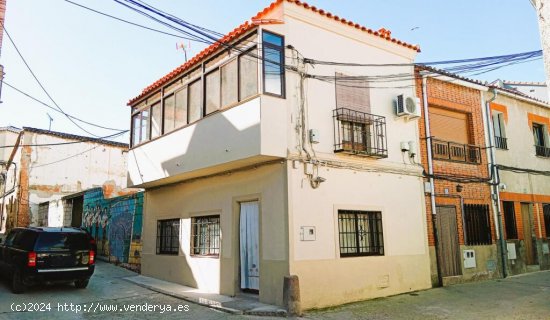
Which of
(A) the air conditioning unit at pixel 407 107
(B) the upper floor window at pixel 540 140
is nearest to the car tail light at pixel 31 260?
(A) the air conditioning unit at pixel 407 107

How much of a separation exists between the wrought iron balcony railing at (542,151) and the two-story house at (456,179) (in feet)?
12.0

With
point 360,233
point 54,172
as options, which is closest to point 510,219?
point 360,233

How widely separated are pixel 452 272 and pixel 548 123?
29.0ft

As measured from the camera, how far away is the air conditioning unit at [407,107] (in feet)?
35.3

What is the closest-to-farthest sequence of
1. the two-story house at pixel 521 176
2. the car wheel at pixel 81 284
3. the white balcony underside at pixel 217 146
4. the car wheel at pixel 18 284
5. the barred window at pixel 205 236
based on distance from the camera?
the white balcony underside at pixel 217 146
the car wheel at pixel 18 284
the car wheel at pixel 81 284
the barred window at pixel 205 236
the two-story house at pixel 521 176

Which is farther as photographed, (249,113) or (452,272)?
(452,272)

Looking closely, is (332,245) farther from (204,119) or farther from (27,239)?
(27,239)

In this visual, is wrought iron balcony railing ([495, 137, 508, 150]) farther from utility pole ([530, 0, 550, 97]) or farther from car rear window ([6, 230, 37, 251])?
car rear window ([6, 230, 37, 251])

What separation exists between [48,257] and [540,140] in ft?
57.9

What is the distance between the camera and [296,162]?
8.62 metres

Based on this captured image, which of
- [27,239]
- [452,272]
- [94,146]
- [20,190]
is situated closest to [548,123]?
[452,272]

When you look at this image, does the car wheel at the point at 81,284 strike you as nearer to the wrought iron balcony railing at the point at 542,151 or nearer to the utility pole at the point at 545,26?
the utility pole at the point at 545,26

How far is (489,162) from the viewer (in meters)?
13.3

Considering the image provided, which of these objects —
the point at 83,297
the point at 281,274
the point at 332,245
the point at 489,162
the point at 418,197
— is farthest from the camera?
the point at 489,162
